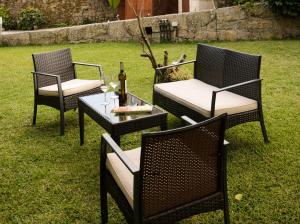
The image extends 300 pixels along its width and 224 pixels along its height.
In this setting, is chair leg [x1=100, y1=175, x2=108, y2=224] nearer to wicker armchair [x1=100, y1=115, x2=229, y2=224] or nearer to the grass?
the grass

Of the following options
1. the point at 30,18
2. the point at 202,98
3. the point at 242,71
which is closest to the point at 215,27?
the point at 242,71

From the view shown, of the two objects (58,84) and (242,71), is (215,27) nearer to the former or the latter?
(242,71)

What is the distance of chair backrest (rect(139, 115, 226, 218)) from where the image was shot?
179cm

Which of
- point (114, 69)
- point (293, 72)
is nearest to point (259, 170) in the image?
point (293, 72)

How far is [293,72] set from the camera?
6.11 metres

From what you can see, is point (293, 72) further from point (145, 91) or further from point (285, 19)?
point (285, 19)

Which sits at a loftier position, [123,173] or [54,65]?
[54,65]

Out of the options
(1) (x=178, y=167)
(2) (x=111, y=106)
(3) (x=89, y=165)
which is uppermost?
(2) (x=111, y=106)

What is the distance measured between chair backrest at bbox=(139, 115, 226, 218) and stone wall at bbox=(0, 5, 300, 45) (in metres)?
8.11

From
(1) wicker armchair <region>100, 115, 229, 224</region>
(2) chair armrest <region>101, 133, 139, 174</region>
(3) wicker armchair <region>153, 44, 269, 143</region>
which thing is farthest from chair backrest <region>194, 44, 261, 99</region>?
(2) chair armrest <region>101, 133, 139, 174</region>

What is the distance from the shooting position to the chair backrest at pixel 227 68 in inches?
134

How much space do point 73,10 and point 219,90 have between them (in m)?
13.2

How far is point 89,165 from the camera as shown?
127 inches

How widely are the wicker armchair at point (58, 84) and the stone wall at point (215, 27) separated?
19.7 feet
